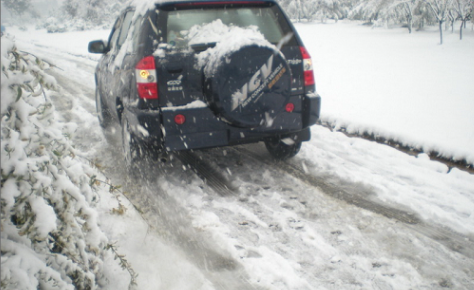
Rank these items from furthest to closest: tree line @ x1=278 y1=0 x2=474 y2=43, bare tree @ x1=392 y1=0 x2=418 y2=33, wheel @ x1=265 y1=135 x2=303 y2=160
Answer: bare tree @ x1=392 y1=0 x2=418 y2=33 → tree line @ x1=278 y1=0 x2=474 y2=43 → wheel @ x1=265 y1=135 x2=303 y2=160

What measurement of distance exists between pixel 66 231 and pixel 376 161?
359 cm

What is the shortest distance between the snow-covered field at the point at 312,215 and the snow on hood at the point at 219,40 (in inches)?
49.2

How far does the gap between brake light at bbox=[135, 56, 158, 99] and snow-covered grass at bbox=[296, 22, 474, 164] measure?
3.44 m

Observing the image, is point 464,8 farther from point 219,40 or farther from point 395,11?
point 219,40

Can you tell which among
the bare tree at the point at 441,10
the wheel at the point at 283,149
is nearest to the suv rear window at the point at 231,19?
the wheel at the point at 283,149

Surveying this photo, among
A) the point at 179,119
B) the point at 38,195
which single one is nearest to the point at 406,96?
the point at 179,119

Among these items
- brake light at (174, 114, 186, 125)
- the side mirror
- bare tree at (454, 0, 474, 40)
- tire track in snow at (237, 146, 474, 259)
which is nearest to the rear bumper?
brake light at (174, 114, 186, 125)

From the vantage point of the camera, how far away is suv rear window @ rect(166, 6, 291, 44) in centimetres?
346

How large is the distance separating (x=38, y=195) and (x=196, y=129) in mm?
1883

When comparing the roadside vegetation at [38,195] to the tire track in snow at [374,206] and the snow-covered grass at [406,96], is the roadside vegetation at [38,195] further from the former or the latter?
the snow-covered grass at [406,96]

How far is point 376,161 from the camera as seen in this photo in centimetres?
439

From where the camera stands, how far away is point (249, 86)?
3.21m

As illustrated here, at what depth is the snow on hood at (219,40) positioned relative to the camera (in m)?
3.13

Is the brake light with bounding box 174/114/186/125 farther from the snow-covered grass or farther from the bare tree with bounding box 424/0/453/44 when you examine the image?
the bare tree with bounding box 424/0/453/44
